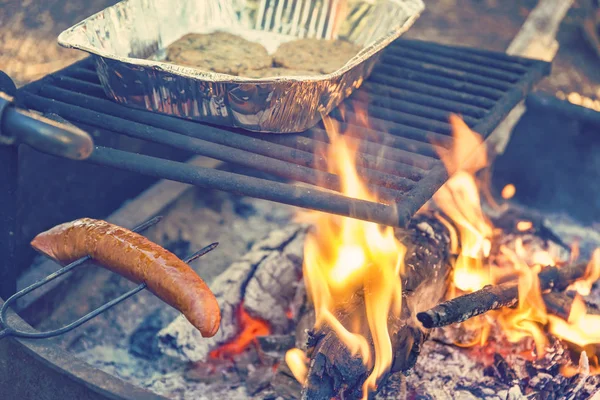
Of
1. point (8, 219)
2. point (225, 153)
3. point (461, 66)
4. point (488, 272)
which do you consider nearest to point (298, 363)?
point (225, 153)

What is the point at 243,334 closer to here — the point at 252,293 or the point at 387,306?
the point at 252,293

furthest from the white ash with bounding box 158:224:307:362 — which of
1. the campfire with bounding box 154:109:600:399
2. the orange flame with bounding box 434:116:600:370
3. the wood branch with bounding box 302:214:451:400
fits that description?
the orange flame with bounding box 434:116:600:370

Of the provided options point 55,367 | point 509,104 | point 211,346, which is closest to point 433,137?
point 509,104

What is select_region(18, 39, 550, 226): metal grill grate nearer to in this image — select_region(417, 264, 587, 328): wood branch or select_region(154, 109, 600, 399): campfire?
select_region(154, 109, 600, 399): campfire

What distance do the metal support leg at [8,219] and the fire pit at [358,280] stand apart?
0.01 metres

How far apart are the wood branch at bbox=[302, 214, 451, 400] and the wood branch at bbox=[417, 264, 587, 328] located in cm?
18

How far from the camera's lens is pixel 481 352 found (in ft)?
8.90

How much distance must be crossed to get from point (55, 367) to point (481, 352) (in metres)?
1.75

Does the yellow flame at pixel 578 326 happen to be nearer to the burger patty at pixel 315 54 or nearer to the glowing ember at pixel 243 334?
the glowing ember at pixel 243 334

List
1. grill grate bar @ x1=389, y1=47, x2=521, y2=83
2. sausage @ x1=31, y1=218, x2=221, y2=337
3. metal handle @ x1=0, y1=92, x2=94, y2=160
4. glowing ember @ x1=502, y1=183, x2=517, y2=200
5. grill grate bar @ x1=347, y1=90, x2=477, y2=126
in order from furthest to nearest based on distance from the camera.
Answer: glowing ember @ x1=502, y1=183, x2=517, y2=200 < grill grate bar @ x1=389, y1=47, x2=521, y2=83 < grill grate bar @ x1=347, y1=90, x2=477, y2=126 < sausage @ x1=31, y1=218, x2=221, y2=337 < metal handle @ x1=0, y1=92, x2=94, y2=160

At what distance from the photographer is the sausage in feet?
7.11

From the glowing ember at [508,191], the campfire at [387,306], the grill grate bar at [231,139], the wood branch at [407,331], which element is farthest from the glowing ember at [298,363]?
the glowing ember at [508,191]

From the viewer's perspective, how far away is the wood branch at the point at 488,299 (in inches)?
91.5

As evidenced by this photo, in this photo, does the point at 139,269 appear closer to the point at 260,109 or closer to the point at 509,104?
→ the point at 260,109
